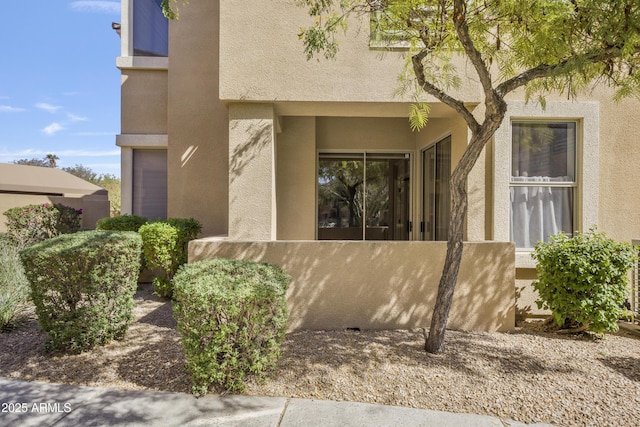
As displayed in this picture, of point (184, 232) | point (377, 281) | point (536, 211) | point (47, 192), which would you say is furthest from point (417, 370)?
point (47, 192)

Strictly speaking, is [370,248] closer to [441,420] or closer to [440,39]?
[441,420]

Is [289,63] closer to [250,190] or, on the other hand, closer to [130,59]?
[250,190]

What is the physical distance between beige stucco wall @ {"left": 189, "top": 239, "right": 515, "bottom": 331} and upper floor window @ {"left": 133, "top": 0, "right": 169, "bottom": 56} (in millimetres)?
5893

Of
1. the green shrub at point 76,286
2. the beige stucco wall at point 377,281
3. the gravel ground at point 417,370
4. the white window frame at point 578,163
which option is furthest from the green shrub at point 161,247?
the white window frame at point 578,163

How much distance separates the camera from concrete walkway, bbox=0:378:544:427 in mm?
3100

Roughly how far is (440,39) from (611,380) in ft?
14.8

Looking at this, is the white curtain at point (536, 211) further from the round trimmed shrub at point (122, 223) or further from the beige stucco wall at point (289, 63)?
the round trimmed shrub at point (122, 223)

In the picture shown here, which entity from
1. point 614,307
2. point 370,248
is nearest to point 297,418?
point 370,248

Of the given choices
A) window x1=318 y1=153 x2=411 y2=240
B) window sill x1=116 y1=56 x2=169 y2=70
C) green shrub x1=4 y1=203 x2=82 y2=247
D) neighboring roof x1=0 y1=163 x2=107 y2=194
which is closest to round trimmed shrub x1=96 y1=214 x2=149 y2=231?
green shrub x1=4 y1=203 x2=82 y2=247

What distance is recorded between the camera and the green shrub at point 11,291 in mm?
5191

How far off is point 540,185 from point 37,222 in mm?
12091

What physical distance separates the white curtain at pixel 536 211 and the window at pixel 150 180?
7.52 metres

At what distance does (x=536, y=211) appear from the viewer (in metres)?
6.21

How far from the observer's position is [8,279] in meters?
5.74
